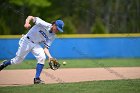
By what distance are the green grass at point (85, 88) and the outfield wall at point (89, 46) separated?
11189mm

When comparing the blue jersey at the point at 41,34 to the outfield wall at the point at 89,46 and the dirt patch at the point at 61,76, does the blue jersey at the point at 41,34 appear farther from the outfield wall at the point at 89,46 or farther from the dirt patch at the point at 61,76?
the outfield wall at the point at 89,46

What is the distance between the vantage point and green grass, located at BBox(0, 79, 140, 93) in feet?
30.5

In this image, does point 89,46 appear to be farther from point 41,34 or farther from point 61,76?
point 41,34

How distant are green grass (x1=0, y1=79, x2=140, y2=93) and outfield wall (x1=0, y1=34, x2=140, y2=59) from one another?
36.7ft

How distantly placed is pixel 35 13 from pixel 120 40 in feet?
57.8

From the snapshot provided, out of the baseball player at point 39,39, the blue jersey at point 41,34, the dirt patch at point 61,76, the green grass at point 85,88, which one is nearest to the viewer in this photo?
the green grass at point 85,88

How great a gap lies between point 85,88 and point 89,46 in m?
12.6

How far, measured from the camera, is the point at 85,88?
380 inches

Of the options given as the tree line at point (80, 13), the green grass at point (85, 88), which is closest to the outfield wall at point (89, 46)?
the green grass at point (85, 88)

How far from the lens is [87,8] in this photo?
142ft

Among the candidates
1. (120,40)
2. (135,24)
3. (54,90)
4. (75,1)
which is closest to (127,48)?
(120,40)

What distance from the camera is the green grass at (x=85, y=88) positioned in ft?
30.5

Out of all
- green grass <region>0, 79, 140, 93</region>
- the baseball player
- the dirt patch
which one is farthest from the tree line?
green grass <region>0, 79, 140, 93</region>

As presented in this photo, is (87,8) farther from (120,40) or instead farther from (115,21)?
(120,40)
